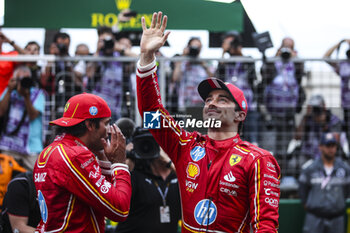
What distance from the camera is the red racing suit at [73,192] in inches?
115

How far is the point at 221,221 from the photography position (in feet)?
9.84

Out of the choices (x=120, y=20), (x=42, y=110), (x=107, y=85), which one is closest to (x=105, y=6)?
(x=120, y=20)

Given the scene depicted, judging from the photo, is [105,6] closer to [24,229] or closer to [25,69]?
[25,69]

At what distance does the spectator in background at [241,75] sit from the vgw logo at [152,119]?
98.4 inches

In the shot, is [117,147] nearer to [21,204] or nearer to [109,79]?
[21,204]

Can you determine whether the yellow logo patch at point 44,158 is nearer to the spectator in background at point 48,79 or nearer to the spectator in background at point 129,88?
the spectator in background at point 129,88

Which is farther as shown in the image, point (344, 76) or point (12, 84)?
point (344, 76)

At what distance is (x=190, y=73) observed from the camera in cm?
567

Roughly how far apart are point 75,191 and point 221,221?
944mm

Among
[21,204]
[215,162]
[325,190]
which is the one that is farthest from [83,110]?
[325,190]

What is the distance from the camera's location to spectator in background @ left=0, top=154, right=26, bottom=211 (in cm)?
494

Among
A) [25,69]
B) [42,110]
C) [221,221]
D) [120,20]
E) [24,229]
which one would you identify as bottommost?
[24,229]

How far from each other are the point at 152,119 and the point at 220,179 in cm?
62

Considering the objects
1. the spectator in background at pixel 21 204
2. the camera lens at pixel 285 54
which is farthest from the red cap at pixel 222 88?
the camera lens at pixel 285 54
